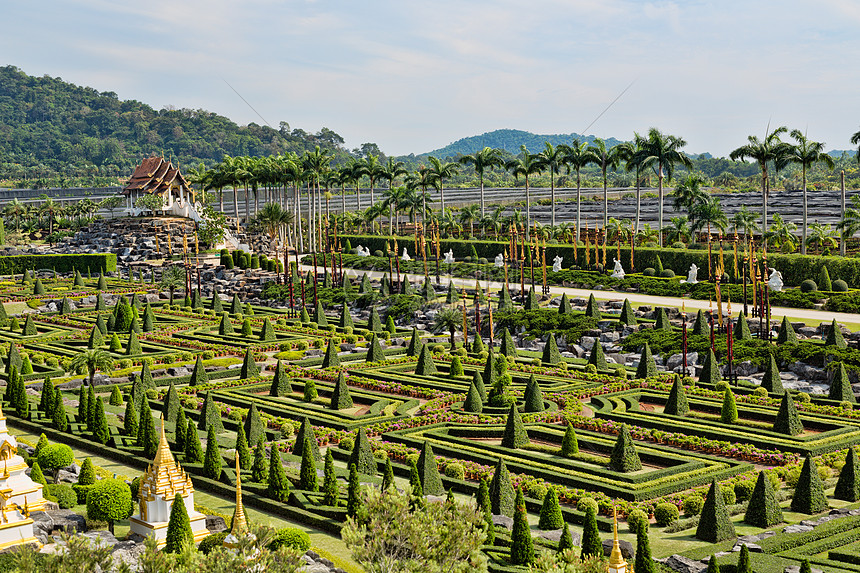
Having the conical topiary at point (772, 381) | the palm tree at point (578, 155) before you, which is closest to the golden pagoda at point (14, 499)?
the conical topiary at point (772, 381)

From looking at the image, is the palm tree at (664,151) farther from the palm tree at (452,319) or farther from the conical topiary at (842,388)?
the conical topiary at (842,388)

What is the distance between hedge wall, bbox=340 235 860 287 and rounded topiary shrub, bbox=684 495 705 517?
157ft

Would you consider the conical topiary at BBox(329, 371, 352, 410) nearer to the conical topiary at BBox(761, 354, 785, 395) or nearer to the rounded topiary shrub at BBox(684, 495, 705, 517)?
the rounded topiary shrub at BBox(684, 495, 705, 517)

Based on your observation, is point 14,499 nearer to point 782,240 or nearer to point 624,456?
point 624,456

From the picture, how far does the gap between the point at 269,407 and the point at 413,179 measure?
72239mm

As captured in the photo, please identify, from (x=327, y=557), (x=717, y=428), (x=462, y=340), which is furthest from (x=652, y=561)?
(x=462, y=340)

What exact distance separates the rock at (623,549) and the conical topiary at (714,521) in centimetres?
214

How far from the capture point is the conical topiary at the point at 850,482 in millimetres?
31391

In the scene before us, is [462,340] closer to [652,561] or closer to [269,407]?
[269,407]

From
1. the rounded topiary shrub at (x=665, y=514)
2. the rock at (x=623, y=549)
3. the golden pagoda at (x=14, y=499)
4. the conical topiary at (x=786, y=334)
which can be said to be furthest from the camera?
the conical topiary at (x=786, y=334)

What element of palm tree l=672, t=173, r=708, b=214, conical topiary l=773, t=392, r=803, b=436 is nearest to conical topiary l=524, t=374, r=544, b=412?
conical topiary l=773, t=392, r=803, b=436

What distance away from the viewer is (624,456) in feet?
112

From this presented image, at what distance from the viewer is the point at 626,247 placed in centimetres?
9106

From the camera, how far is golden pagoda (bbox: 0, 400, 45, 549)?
2595cm
